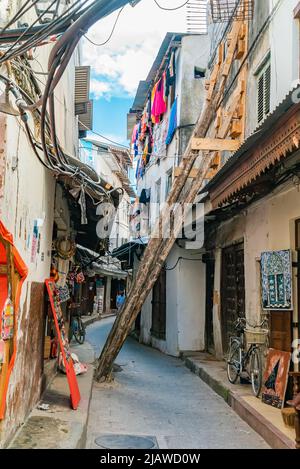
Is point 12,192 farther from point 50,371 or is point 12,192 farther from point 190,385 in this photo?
point 190,385

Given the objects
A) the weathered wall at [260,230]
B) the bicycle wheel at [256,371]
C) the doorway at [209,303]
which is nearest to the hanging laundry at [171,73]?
the doorway at [209,303]

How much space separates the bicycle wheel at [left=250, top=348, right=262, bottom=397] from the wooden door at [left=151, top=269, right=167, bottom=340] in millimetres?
7720

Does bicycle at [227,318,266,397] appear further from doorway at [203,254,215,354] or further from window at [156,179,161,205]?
window at [156,179,161,205]

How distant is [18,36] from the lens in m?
3.80

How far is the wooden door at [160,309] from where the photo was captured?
1645cm

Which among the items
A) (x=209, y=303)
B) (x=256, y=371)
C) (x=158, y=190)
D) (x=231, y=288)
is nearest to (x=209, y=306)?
(x=209, y=303)

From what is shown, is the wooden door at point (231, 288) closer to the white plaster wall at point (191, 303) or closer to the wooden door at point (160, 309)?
the white plaster wall at point (191, 303)

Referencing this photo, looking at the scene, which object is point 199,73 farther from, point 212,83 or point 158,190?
point 212,83

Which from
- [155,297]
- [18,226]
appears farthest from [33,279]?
[155,297]

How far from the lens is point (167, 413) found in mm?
7859

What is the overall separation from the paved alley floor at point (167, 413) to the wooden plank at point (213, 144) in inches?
197

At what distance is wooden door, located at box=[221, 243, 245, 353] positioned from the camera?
10.9 meters

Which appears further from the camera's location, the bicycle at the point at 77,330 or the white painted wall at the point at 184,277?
the bicycle at the point at 77,330

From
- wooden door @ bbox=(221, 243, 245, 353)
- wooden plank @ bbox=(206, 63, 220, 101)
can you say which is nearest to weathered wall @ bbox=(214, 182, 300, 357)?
wooden door @ bbox=(221, 243, 245, 353)
